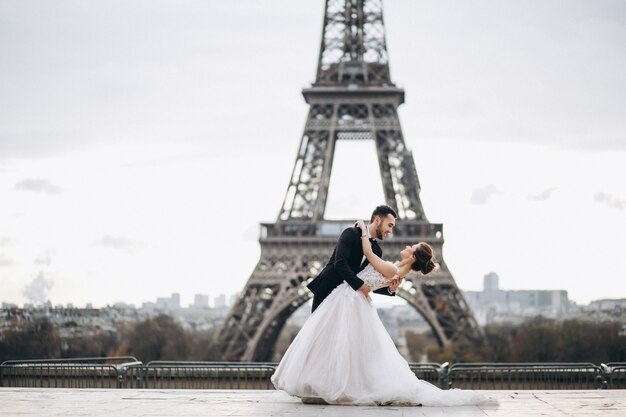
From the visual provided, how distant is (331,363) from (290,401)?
77 centimetres

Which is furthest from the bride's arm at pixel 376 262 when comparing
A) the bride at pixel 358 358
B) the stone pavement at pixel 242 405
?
the stone pavement at pixel 242 405

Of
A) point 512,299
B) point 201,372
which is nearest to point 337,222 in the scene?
point 201,372

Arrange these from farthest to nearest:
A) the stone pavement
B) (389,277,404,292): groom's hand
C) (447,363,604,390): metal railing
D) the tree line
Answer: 1. the tree line
2. (447,363,604,390): metal railing
3. (389,277,404,292): groom's hand
4. the stone pavement

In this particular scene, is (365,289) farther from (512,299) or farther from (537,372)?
(512,299)

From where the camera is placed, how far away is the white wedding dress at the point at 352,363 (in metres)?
11.4

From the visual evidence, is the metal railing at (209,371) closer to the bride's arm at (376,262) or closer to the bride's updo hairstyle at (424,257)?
the bride's arm at (376,262)

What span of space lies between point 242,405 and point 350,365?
3.70ft

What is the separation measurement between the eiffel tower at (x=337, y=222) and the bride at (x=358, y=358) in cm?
3561

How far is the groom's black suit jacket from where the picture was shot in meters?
11.6

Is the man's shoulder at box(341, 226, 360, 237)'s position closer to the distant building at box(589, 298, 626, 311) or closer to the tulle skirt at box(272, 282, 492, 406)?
the tulle skirt at box(272, 282, 492, 406)

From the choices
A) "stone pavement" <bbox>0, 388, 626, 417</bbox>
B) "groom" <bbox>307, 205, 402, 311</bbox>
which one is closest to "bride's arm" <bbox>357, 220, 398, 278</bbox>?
"groom" <bbox>307, 205, 402, 311</bbox>

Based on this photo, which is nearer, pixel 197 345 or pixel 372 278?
pixel 372 278

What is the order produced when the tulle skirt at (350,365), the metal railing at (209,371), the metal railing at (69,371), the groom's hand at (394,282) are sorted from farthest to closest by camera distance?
the metal railing at (69,371), the metal railing at (209,371), the groom's hand at (394,282), the tulle skirt at (350,365)

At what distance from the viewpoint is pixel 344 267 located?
1164cm
